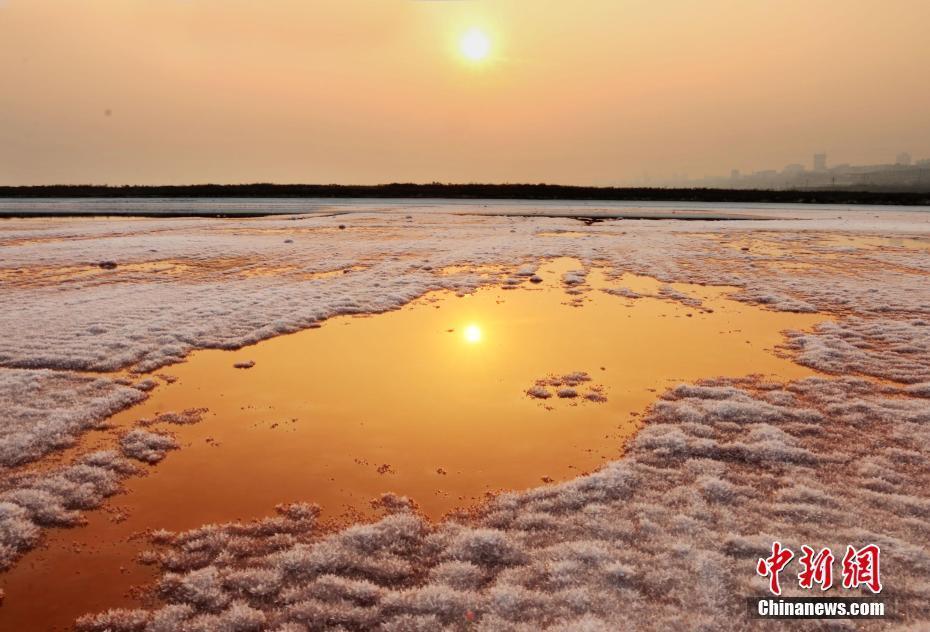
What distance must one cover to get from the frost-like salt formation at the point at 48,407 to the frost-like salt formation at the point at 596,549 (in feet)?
10.9

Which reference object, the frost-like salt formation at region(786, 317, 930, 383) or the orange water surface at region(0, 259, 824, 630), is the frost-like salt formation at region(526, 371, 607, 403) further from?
the frost-like salt formation at region(786, 317, 930, 383)

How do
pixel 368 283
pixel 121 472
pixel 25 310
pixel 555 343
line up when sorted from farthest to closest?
pixel 368 283 → pixel 25 310 → pixel 555 343 → pixel 121 472

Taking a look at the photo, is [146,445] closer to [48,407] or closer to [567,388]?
[48,407]

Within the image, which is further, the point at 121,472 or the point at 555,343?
the point at 555,343

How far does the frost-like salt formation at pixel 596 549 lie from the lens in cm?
428

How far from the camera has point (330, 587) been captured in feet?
15.0

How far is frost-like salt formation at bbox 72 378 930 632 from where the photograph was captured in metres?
4.28

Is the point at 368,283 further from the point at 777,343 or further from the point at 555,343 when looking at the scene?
the point at 777,343

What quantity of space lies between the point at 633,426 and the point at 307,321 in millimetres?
8126

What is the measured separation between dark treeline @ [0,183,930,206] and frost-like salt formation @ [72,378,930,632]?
8466cm

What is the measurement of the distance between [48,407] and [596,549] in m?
7.84

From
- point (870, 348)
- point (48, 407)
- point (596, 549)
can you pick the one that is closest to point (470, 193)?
point (870, 348)

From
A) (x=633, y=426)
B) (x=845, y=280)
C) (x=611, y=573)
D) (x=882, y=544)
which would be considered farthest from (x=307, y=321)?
(x=845, y=280)

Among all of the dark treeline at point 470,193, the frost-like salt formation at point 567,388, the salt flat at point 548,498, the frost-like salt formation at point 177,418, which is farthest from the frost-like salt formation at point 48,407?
the dark treeline at point 470,193
